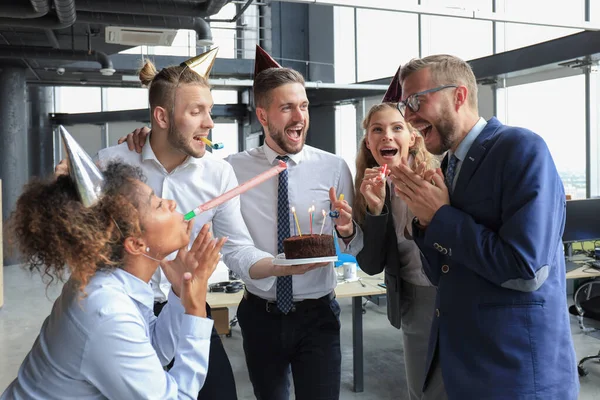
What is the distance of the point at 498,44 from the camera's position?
28.5 ft

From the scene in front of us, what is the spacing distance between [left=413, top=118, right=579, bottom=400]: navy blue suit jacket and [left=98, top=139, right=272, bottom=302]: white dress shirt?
855 millimetres

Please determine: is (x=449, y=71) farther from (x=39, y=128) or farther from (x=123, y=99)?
(x=39, y=128)

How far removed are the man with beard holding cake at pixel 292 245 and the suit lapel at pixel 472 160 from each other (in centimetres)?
58

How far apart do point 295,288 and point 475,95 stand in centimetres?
104

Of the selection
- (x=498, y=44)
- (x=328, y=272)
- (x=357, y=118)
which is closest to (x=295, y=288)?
(x=328, y=272)

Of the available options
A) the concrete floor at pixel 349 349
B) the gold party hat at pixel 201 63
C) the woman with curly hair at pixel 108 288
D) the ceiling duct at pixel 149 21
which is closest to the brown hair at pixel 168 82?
the gold party hat at pixel 201 63

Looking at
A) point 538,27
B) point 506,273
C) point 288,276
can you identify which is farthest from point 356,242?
point 538,27

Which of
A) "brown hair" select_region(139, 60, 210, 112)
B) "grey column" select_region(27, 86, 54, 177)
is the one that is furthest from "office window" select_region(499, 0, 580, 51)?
"grey column" select_region(27, 86, 54, 177)

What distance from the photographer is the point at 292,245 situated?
216 cm

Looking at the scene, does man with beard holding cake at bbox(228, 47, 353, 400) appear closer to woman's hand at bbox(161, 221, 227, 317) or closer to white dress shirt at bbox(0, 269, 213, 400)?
woman's hand at bbox(161, 221, 227, 317)

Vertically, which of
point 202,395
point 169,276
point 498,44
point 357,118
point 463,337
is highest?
point 498,44

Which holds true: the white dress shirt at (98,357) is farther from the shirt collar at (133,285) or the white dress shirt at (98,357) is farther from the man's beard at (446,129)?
the man's beard at (446,129)

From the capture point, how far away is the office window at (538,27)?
A: 7.39 meters

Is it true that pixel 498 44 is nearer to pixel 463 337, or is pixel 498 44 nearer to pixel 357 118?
pixel 357 118
